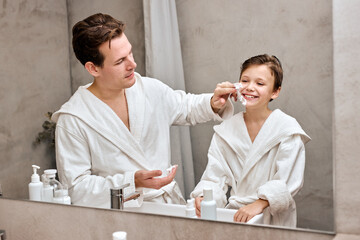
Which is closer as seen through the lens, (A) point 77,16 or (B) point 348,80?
(B) point 348,80

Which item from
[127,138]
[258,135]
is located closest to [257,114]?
[258,135]

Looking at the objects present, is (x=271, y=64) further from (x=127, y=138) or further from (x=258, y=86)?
(x=127, y=138)

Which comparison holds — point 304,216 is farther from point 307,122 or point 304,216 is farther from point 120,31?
point 120,31

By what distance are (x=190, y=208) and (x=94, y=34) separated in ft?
1.87

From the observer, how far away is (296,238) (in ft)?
3.11

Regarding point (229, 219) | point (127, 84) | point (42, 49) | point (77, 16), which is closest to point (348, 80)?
point (229, 219)

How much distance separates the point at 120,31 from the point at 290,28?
1.57ft

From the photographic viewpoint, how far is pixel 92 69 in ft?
3.89

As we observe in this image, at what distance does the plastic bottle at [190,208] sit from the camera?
1085 millimetres

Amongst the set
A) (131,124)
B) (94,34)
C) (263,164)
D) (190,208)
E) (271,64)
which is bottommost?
(190,208)

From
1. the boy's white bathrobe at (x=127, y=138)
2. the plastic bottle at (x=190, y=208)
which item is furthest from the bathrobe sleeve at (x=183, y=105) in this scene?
the plastic bottle at (x=190, y=208)

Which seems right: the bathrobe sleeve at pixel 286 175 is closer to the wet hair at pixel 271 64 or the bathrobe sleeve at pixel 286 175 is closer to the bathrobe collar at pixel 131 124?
the wet hair at pixel 271 64


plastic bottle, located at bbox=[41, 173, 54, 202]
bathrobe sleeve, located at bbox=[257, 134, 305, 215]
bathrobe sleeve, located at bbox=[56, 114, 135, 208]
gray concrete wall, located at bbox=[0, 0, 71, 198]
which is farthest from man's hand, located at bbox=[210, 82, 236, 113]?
plastic bottle, located at bbox=[41, 173, 54, 202]

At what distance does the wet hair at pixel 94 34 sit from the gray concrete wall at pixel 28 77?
9 centimetres
